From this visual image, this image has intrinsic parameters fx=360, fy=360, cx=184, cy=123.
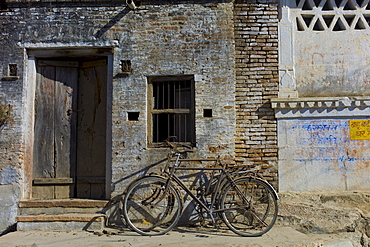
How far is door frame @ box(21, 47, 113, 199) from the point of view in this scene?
6227 mm

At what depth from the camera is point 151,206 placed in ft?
18.6

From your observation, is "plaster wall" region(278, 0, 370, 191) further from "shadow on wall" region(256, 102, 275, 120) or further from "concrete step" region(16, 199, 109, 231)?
"concrete step" region(16, 199, 109, 231)

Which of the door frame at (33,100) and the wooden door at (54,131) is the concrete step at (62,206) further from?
the wooden door at (54,131)

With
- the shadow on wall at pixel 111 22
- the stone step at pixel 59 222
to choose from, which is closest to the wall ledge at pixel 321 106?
the shadow on wall at pixel 111 22

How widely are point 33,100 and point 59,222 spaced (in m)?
2.22

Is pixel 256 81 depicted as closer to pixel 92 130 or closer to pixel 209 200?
pixel 209 200

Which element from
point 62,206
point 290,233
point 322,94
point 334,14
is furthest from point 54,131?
point 334,14

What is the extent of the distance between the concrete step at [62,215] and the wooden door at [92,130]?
43 centimetres

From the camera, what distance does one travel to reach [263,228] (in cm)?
550

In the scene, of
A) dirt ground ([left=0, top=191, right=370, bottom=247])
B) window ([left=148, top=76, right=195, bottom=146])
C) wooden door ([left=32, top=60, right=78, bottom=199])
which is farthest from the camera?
wooden door ([left=32, top=60, right=78, bottom=199])

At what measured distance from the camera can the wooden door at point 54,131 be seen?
21.1ft

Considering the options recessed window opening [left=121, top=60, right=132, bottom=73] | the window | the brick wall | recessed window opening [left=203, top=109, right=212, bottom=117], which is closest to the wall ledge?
the brick wall

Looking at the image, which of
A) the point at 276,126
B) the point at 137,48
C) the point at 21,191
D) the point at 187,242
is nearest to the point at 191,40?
the point at 137,48

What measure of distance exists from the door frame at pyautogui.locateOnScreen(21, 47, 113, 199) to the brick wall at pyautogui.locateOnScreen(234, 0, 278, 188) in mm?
2224
